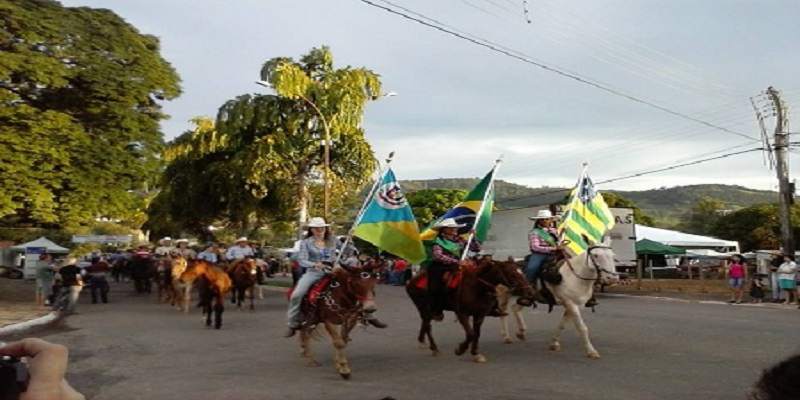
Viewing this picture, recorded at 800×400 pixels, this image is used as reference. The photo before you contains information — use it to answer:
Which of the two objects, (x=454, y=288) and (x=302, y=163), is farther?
(x=302, y=163)

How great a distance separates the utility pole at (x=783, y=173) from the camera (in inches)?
1126

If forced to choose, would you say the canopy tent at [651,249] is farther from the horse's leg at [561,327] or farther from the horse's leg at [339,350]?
the horse's leg at [339,350]

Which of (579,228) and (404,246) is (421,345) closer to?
(404,246)

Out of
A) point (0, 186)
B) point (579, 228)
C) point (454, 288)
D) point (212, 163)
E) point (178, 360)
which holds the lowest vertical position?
point (178, 360)

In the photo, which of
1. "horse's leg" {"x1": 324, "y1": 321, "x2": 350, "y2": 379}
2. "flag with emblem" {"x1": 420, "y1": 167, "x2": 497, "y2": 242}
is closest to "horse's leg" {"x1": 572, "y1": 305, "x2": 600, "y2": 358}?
"flag with emblem" {"x1": 420, "y1": 167, "x2": 497, "y2": 242}

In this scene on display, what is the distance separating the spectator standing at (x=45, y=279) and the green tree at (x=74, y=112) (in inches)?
62.7

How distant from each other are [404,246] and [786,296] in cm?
1665

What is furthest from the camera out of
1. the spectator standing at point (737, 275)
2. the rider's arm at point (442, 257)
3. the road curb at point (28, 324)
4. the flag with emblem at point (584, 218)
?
the spectator standing at point (737, 275)

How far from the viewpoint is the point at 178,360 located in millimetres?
11625

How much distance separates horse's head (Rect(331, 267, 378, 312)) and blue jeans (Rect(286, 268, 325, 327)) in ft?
1.68

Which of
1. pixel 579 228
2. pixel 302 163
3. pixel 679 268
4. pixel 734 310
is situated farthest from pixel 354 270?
pixel 679 268

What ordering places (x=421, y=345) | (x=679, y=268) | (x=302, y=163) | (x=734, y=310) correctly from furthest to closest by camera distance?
(x=679, y=268) → (x=302, y=163) → (x=734, y=310) → (x=421, y=345)

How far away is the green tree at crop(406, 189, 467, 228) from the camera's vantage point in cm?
6606

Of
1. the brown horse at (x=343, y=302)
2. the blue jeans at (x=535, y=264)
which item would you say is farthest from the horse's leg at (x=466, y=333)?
the blue jeans at (x=535, y=264)
